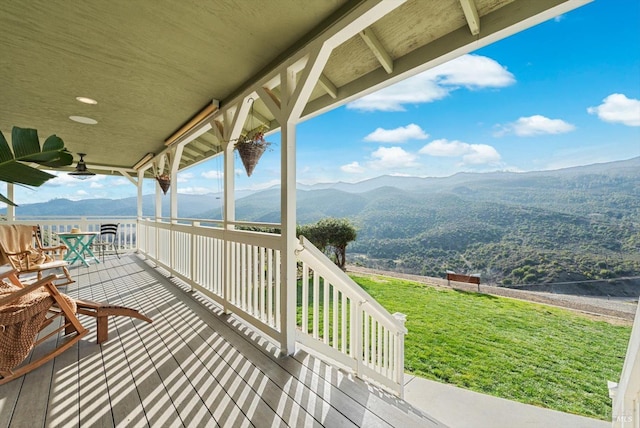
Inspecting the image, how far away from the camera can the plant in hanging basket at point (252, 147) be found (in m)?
2.72

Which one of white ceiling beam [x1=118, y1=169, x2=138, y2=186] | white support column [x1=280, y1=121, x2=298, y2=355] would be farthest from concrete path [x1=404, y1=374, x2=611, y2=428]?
white ceiling beam [x1=118, y1=169, x2=138, y2=186]

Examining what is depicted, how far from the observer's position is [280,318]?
2406mm

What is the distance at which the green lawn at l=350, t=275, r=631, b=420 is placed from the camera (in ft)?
15.1

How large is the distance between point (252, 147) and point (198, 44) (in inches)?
36.0

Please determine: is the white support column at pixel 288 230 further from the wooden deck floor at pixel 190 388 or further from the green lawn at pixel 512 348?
the green lawn at pixel 512 348

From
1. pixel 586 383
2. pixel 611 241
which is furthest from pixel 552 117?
pixel 586 383

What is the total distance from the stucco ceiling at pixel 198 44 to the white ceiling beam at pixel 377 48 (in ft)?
0.10

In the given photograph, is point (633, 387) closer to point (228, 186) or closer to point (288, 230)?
point (288, 230)

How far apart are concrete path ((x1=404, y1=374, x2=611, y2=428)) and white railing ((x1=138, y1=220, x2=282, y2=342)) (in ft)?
6.55

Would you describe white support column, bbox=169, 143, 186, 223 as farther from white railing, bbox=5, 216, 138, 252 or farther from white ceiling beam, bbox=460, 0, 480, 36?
white ceiling beam, bbox=460, 0, 480, 36

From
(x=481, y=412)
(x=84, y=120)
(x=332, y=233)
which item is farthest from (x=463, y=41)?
(x=332, y=233)

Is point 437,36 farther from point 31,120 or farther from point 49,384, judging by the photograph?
point 31,120

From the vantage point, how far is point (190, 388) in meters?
1.83

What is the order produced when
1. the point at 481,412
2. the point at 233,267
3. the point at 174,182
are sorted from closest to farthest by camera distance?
1. the point at 481,412
2. the point at 233,267
3. the point at 174,182
